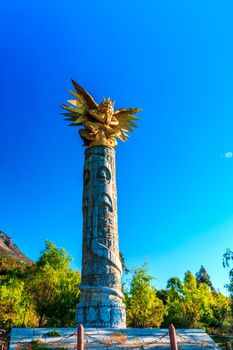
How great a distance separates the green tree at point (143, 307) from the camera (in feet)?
81.1

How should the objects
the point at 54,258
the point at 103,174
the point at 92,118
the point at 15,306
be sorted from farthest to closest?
the point at 54,258 → the point at 15,306 → the point at 92,118 → the point at 103,174

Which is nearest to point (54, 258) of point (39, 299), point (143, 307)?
point (39, 299)

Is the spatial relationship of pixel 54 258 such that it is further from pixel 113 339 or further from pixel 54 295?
pixel 113 339

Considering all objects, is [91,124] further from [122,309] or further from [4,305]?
[4,305]

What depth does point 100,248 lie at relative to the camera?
1145 cm

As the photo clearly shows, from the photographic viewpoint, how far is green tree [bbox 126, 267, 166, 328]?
81.1ft

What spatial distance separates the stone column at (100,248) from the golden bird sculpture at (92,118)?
1.94 feet

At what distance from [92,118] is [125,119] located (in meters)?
2.14

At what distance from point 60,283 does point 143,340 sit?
18573mm

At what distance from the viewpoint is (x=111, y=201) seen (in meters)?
12.7

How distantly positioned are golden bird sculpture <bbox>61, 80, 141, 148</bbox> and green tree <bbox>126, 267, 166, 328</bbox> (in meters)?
15.8

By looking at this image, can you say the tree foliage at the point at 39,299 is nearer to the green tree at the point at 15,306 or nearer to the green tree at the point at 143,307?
the green tree at the point at 15,306

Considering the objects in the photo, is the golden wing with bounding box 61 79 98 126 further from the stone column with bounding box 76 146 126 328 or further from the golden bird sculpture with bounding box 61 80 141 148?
the stone column with bounding box 76 146 126 328

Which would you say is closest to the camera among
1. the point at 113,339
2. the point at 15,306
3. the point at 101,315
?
the point at 113,339
